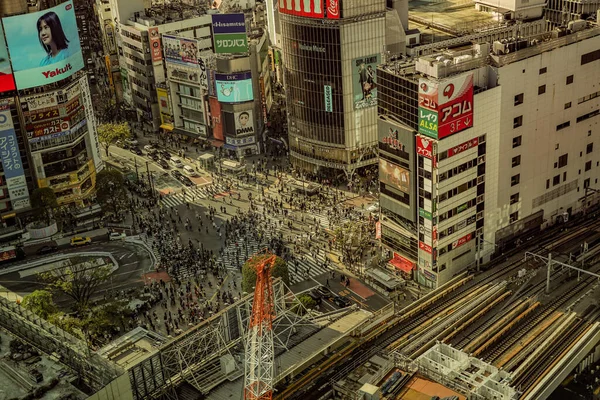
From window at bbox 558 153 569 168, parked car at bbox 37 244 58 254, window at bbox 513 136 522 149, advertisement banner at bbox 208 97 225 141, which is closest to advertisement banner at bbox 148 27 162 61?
advertisement banner at bbox 208 97 225 141

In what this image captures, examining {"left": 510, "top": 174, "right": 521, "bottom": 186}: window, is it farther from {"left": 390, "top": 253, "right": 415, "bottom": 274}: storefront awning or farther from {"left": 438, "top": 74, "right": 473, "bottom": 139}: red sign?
{"left": 390, "top": 253, "right": 415, "bottom": 274}: storefront awning

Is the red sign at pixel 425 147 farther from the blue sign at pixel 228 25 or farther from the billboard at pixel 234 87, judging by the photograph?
the blue sign at pixel 228 25

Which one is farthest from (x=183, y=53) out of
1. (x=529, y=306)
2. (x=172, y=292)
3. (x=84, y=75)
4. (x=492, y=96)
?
(x=529, y=306)

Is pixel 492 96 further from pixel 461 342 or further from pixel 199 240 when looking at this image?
pixel 199 240

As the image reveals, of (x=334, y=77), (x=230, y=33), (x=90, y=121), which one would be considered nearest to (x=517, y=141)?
(x=334, y=77)

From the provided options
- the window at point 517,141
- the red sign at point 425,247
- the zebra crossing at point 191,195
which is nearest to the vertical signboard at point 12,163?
the zebra crossing at point 191,195

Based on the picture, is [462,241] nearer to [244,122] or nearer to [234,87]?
[244,122]
